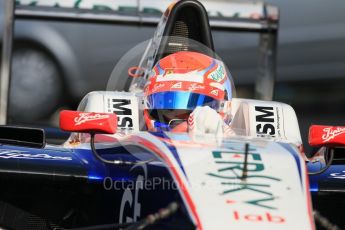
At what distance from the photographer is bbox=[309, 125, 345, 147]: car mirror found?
4.79m

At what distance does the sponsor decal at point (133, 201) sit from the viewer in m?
4.73

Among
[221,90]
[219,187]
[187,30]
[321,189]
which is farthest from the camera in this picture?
[187,30]

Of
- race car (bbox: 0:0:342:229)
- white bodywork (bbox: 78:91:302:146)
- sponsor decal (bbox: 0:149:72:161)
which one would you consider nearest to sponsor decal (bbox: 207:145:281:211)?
race car (bbox: 0:0:342:229)

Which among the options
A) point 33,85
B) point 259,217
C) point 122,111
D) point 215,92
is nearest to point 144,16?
point 122,111

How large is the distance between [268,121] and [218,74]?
0.58 meters

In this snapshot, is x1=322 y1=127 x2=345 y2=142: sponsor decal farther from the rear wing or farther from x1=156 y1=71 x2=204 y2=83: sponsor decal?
the rear wing

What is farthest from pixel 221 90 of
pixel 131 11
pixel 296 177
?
pixel 131 11

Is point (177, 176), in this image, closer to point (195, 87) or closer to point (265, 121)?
point (195, 87)

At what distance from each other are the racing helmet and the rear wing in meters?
1.75

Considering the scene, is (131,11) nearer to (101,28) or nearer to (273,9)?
(273,9)

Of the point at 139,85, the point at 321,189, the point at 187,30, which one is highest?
the point at 187,30

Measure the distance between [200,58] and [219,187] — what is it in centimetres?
207

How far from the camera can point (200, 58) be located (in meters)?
6.18

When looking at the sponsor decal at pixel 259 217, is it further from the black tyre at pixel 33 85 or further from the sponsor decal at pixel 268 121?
the black tyre at pixel 33 85
